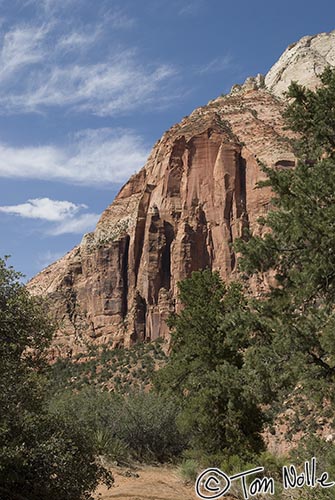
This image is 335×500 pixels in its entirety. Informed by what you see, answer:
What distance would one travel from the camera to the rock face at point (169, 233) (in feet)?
232

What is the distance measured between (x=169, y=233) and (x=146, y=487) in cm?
5998

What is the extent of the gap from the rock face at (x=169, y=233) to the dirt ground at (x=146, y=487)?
4859 cm

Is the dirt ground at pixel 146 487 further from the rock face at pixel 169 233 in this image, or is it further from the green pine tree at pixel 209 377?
the rock face at pixel 169 233

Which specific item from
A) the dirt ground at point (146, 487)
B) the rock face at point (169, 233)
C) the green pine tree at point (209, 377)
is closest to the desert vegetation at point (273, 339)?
the dirt ground at point (146, 487)

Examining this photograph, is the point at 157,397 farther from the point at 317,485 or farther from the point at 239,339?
the point at 317,485

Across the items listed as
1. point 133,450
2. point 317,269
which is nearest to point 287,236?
point 317,269

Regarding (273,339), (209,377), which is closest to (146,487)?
(209,377)

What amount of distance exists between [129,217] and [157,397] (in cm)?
5928

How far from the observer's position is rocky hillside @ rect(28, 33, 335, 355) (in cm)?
7069

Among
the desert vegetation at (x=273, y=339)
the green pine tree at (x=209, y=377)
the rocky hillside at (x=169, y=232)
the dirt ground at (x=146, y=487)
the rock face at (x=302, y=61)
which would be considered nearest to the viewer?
the desert vegetation at (x=273, y=339)

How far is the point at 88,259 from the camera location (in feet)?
266

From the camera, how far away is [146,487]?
15055 mm

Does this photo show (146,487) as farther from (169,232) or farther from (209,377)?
(169,232)

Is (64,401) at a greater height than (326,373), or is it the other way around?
(326,373)
